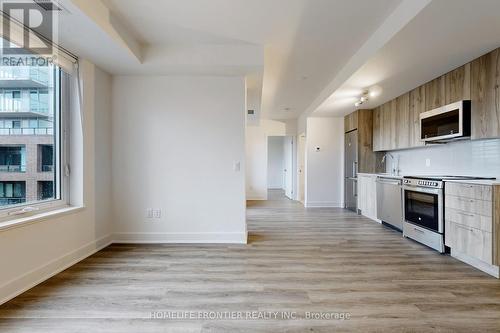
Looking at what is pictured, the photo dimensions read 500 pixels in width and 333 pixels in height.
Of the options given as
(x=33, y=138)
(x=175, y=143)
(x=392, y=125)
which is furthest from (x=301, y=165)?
(x=33, y=138)

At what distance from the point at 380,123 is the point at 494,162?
8.20 feet

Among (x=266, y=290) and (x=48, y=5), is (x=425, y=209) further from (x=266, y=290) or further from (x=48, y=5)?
(x=48, y=5)

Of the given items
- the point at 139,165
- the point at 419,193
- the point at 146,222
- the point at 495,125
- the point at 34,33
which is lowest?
the point at 146,222

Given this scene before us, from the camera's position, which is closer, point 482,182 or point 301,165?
point 482,182

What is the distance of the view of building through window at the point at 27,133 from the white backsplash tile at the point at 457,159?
5027 millimetres

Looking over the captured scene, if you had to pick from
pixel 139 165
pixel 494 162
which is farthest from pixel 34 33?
pixel 494 162

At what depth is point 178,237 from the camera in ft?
12.1

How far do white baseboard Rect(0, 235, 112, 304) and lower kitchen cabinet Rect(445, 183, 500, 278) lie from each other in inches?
166

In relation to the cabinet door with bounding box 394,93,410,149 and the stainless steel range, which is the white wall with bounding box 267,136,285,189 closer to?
the cabinet door with bounding box 394,93,410,149

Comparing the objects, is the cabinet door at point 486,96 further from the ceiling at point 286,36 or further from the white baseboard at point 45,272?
the white baseboard at point 45,272

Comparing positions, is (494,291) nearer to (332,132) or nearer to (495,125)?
(495,125)

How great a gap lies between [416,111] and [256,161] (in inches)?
199

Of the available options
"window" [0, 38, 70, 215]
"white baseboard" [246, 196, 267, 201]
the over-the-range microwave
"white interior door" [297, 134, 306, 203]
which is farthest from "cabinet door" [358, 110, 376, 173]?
"window" [0, 38, 70, 215]

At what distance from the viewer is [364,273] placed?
2.67 meters
